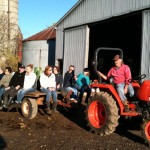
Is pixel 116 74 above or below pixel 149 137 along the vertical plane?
above

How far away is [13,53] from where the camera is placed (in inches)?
1030

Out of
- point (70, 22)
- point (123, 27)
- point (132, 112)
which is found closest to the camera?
point (132, 112)

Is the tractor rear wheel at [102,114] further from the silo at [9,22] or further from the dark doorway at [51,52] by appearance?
the silo at [9,22]

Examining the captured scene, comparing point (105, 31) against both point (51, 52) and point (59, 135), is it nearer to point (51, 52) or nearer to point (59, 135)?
point (51, 52)

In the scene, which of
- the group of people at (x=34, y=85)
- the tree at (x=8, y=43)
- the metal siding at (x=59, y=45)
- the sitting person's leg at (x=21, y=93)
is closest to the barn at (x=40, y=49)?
the tree at (x=8, y=43)

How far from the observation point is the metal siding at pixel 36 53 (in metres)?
22.6

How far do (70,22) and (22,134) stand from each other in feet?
35.2

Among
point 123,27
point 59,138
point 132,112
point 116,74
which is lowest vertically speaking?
point 59,138

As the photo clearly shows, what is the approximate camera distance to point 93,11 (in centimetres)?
1523

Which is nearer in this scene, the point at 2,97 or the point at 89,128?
the point at 89,128

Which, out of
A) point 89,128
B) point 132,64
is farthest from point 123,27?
point 89,128

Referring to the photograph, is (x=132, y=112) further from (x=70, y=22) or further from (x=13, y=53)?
(x=13, y=53)

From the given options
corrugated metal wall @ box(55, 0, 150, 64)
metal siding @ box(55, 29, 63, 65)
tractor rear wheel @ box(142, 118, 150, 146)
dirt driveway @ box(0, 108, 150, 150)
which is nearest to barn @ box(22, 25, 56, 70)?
metal siding @ box(55, 29, 63, 65)

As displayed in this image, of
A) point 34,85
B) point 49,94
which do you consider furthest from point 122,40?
point 49,94
